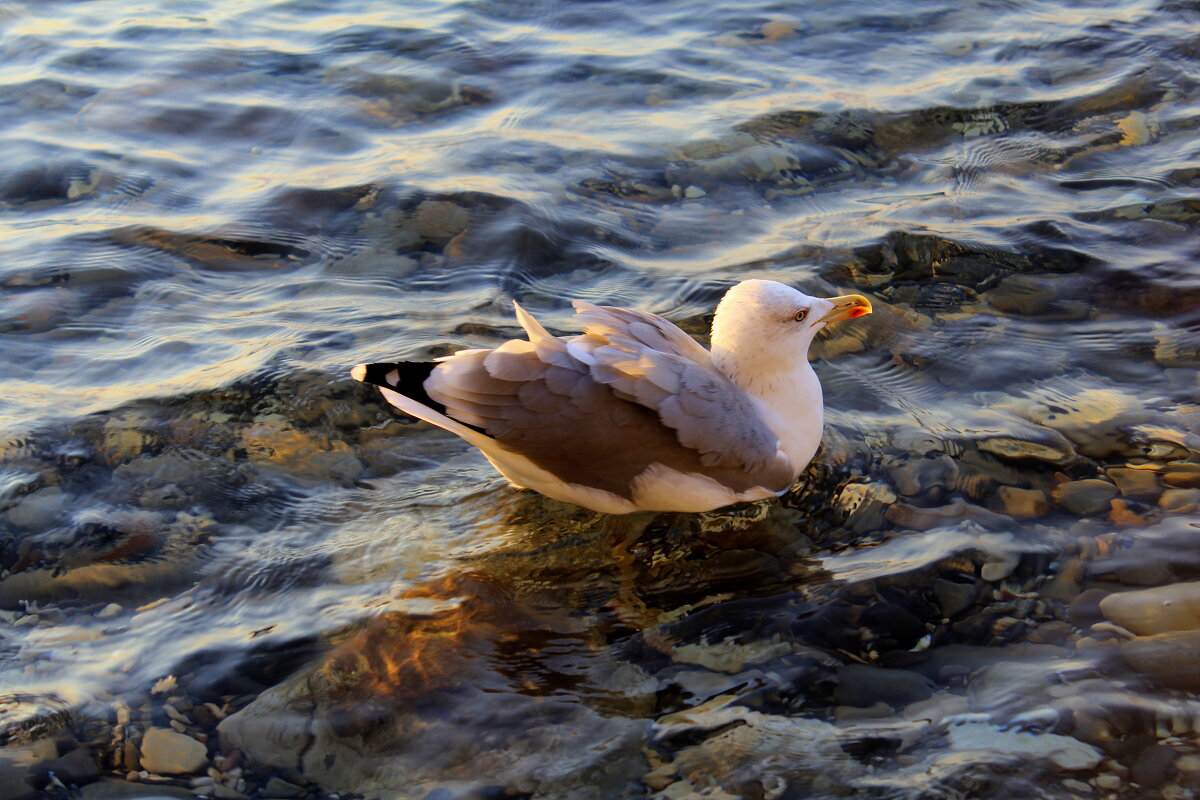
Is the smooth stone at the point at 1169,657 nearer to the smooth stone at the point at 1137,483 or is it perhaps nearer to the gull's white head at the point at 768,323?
the smooth stone at the point at 1137,483

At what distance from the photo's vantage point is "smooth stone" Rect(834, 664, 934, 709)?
3480mm

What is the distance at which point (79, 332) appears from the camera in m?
5.53

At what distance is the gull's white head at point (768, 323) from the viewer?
4.36 metres

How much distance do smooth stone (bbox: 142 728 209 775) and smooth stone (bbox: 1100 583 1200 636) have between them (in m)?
2.88

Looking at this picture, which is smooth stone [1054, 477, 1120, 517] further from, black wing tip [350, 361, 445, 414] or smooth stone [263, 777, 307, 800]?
smooth stone [263, 777, 307, 800]

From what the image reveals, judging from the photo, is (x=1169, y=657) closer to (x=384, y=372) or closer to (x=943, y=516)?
(x=943, y=516)

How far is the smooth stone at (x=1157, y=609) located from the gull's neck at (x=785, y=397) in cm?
121

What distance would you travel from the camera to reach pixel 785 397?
443 centimetres

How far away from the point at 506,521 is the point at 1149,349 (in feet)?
9.81

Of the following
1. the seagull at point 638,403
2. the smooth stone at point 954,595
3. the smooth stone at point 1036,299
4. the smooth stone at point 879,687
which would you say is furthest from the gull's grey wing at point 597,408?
the smooth stone at point 1036,299

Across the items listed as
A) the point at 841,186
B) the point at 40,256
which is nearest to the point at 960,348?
the point at 841,186

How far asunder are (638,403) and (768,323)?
0.64 m

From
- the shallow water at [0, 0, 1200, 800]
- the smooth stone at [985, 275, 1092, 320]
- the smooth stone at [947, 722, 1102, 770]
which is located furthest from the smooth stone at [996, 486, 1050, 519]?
the smooth stone at [985, 275, 1092, 320]

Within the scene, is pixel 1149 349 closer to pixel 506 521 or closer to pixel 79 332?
pixel 506 521
